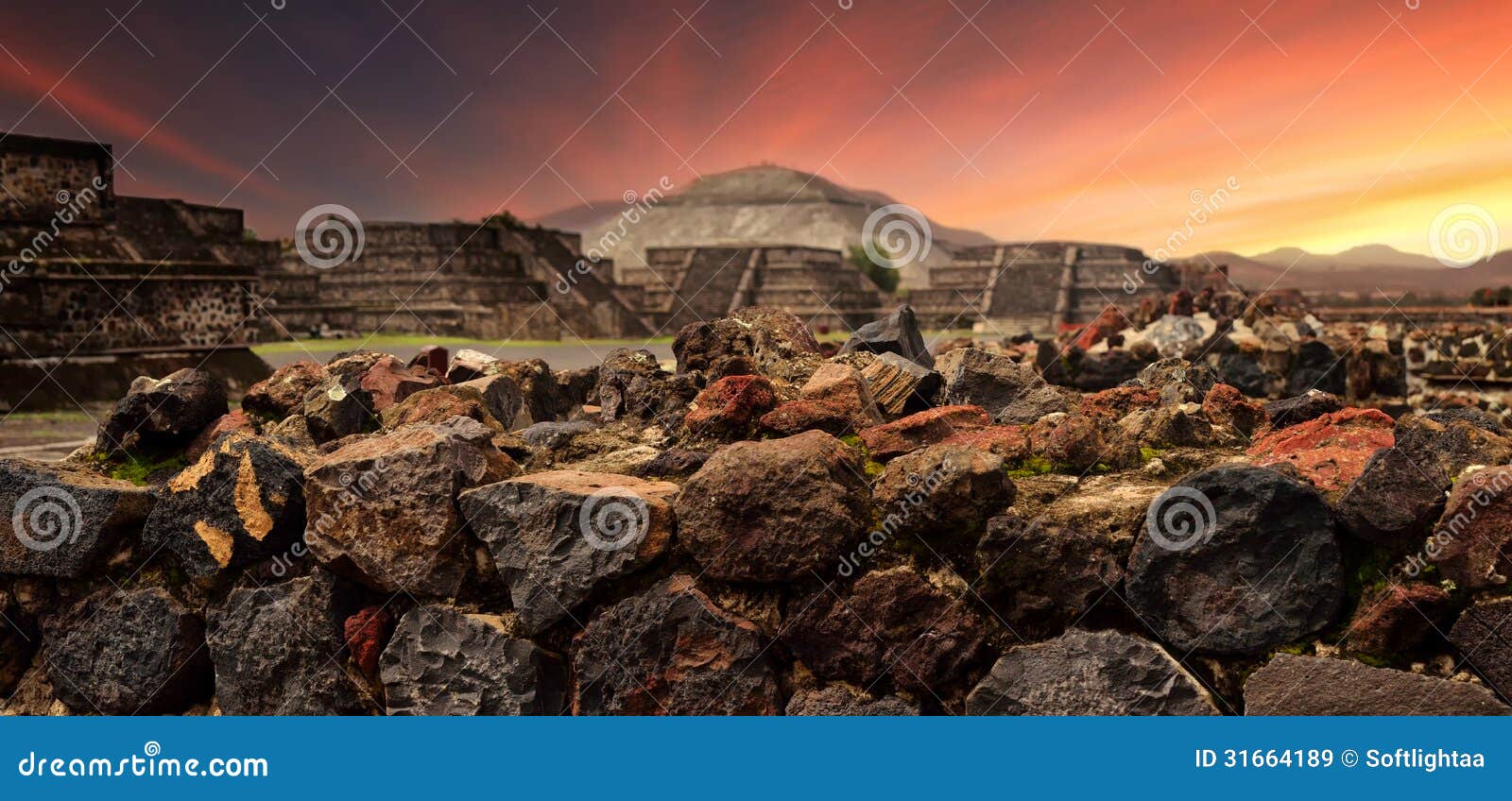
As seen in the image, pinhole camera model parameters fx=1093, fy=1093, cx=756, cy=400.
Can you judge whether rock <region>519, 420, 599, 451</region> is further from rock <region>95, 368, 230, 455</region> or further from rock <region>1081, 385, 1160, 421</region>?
rock <region>1081, 385, 1160, 421</region>

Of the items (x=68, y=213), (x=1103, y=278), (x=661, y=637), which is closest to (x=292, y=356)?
(x=68, y=213)

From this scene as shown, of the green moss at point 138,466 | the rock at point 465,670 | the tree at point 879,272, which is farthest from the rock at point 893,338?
the tree at point 879,272

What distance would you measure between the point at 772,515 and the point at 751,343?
207 cm

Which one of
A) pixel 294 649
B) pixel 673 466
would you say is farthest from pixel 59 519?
pixel 673 466

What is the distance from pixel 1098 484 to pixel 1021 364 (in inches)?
67.3

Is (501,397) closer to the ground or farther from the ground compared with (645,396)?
farther from the ground

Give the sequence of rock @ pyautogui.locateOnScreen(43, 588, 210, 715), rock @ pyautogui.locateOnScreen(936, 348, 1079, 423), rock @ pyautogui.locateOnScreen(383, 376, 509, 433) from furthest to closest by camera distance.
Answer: rock @ pyautogui.locateOnScreen(936, 348, 1079, 423)
rock @ pyautogui.locateOnScreen(383, 376, 509, 433)
rock @ pyautogui.locateOnScreen(43, 588, 210, 715)

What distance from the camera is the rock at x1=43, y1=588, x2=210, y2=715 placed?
369 cm

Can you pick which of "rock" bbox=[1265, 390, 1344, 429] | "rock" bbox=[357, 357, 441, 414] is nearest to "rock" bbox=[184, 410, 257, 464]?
"rock" bbox=[357, 357, 441, 414]

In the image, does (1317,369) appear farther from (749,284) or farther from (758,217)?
(758,217)

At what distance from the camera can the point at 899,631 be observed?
9.78 feet

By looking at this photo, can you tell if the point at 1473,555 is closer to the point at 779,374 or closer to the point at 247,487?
the point at 779,374

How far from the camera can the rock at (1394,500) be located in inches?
108

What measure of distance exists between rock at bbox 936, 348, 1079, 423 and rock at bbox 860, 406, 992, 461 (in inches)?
31.8
